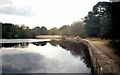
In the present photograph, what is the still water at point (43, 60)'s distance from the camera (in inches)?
198

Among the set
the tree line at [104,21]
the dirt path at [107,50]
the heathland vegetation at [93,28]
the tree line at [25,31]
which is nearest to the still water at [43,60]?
the tree line at [25,31]

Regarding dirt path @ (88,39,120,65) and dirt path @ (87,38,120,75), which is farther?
dirt path @ (88,39,120,65)

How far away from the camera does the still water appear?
5.03 metres

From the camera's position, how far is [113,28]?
17.6 feet

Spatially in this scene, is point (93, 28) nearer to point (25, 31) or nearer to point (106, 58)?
point (106, 58)

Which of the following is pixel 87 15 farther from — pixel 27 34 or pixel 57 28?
pixel 27 34

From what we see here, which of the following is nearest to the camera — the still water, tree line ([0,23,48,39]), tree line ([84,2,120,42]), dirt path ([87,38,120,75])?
dirt path ([87,38,120,75])

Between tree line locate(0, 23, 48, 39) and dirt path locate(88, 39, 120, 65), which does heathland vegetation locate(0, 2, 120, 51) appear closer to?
tree line locate(0, 23, 48, 39)

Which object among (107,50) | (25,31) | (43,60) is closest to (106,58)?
(107,50)

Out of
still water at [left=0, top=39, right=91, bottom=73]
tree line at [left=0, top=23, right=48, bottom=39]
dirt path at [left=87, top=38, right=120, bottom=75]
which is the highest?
tree line at [left=0, top=23, right=48, bottom=39]

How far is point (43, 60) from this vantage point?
244 inches

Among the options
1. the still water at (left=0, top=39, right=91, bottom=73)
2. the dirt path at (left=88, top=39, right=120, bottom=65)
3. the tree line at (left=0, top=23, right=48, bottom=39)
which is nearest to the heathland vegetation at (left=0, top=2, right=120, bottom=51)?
the tree line at (left=0, top=23, right=48, bottom=39)

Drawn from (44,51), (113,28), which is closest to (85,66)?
(113,28)

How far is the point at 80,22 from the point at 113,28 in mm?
1239
